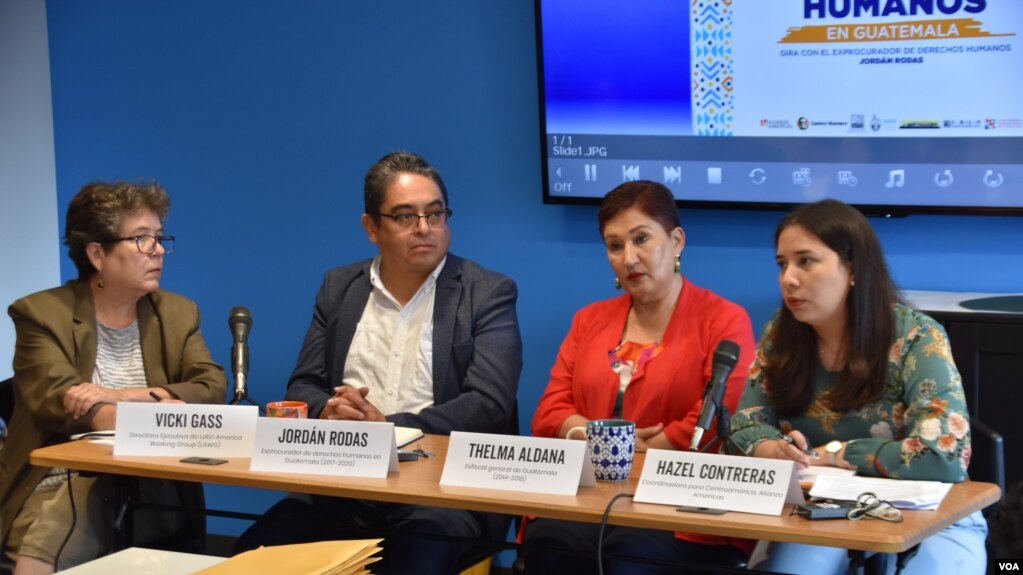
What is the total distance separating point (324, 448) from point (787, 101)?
75.7 inches

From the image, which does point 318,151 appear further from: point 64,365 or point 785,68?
point 785,68

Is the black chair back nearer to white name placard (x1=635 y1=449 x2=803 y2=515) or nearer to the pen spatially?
white name placard (x1=635 y1=449 x2=803 y2=515)

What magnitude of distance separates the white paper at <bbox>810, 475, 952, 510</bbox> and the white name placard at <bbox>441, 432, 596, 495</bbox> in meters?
0.47

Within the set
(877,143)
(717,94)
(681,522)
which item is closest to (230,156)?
(717,94)

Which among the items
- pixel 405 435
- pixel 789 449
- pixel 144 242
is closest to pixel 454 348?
pixel 405 435

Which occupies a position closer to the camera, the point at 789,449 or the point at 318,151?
the point at 789,449

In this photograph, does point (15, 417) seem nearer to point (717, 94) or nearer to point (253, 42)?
point (253, 42)

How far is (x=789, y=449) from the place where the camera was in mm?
2611

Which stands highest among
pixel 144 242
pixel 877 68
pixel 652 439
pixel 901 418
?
pixel 877 68

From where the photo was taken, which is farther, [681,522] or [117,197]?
[117,197]

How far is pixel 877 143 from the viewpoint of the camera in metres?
3.75

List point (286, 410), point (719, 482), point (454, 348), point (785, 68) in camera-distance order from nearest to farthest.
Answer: point (719, 482)
point (286, 410)
point (454, 348)
point (785, 68)

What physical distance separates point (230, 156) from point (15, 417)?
161 cm

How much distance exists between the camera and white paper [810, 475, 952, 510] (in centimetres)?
233
